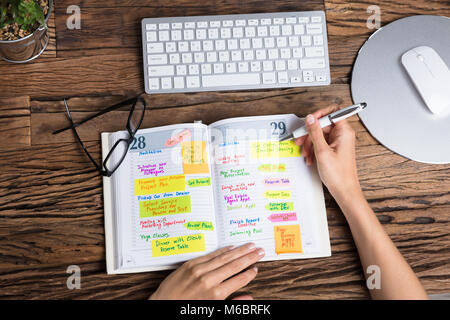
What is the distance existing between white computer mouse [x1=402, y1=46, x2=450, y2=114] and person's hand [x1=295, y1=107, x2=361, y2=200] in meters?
0.20

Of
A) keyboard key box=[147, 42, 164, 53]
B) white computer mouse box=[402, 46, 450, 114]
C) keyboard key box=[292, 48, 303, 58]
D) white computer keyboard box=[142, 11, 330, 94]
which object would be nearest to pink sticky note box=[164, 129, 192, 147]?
white computer keyboard box=[142, 11, 330, 94]

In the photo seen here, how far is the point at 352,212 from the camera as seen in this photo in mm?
892

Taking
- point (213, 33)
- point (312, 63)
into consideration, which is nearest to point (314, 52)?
point (312, 63)

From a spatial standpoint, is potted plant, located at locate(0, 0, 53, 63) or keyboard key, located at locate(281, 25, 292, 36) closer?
potted plant, located at locate(0, 0, 53, 63)

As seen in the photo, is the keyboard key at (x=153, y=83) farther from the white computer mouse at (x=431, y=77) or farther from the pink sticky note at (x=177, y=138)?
the white computer mouse at (x=431, y=77)

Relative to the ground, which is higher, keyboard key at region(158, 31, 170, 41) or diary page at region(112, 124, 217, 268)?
keyboard key at region(158, 31, 170, 41)

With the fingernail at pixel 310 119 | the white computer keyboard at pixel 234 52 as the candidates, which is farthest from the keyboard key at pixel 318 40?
the fingernail at pixel 310 119

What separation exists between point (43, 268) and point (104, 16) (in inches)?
24.9

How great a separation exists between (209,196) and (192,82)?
28 centimetres

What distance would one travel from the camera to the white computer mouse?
3.01ft

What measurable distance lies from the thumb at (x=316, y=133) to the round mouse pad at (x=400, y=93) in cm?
14

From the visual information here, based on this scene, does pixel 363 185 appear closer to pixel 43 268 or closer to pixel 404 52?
pixel 404 52

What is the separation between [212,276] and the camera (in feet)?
2.80

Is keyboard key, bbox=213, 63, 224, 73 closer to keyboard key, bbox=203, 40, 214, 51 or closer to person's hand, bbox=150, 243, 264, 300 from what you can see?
keyboard key, bbox=203, 40, 214, 51
